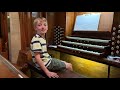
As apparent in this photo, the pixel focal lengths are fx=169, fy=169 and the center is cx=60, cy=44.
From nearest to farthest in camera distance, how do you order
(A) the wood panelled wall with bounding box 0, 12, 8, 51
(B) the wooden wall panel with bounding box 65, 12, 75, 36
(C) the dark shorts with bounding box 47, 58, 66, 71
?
(C) the dark shorts with bounding box 47, 58, 66, 71, (B) the wooden wall panel with bounding box 65, 12, 75, 36, (A) the wood panelled wall with bounding box 0, 12, 8, 51

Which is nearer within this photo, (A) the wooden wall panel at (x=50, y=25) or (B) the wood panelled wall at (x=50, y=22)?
(B) the wood panelled wall at (x=50, y=22)

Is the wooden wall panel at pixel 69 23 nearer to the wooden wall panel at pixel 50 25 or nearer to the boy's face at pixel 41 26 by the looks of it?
the wooden wall panel at pixel 50 25

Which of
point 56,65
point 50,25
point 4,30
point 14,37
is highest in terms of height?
point 50,25

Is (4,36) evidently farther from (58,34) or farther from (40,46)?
(40,46)

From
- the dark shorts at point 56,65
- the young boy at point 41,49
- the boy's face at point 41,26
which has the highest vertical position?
the boy's face at point 41,26

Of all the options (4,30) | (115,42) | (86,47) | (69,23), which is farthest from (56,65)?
(4,30)

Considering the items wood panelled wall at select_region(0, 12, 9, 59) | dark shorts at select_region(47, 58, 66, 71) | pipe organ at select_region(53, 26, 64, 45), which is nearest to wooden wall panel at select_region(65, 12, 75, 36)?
pipe organ at select_region(53, 26, 64, 45)

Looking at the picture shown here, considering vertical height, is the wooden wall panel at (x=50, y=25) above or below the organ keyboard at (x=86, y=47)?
above

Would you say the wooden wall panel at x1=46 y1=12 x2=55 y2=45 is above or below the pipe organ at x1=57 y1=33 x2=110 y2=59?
above

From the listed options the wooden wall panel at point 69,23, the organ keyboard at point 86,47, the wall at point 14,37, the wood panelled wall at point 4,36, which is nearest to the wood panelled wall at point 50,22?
the wooden wall panel at point 69,23

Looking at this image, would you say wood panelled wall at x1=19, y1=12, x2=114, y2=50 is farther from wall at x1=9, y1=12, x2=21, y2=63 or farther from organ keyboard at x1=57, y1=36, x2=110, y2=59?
organ keyboard at x1=57, y1=36, x2=110, y2=59
